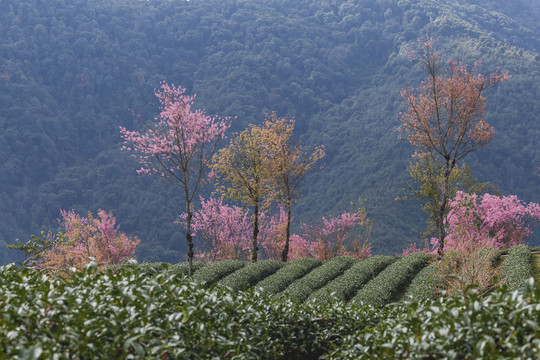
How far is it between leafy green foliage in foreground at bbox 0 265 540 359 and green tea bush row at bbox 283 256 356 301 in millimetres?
15175

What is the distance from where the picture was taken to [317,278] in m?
22.5

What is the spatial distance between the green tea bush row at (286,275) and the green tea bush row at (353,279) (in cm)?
222

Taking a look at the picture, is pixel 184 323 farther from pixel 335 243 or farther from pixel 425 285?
pixel 335 243

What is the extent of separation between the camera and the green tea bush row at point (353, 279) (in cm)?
2003

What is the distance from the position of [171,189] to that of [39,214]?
95.6 feet

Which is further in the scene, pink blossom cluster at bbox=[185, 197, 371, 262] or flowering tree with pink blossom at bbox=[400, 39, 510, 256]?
pink blossom cluster at bbox=[185, 197, 371, 262]

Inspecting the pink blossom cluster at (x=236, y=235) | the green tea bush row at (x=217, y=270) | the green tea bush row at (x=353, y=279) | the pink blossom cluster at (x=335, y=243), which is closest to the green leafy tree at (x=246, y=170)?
the green tea bush row at (x=217, y=270)

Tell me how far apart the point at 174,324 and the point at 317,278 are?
18.5 metres

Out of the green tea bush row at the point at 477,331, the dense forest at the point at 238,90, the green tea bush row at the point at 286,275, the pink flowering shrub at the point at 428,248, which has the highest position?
the dense forest at the point at 238,90

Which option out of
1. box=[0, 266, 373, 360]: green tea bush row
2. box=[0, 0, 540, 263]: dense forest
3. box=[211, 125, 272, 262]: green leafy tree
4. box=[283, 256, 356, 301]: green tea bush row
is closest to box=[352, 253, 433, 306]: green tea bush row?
box=[283, 256, 356, 301]: green tea bush row

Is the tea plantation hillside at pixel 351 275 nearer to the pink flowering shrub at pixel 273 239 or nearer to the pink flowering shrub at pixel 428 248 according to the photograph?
the pink flowering shrub at pixel 428 248

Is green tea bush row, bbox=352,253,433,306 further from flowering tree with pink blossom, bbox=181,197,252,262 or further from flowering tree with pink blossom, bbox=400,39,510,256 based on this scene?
flowering tree with pink blossom, bbox=181,197,252,262

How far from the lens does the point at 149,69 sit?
135 metres

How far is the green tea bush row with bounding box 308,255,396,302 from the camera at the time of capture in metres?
20.0
